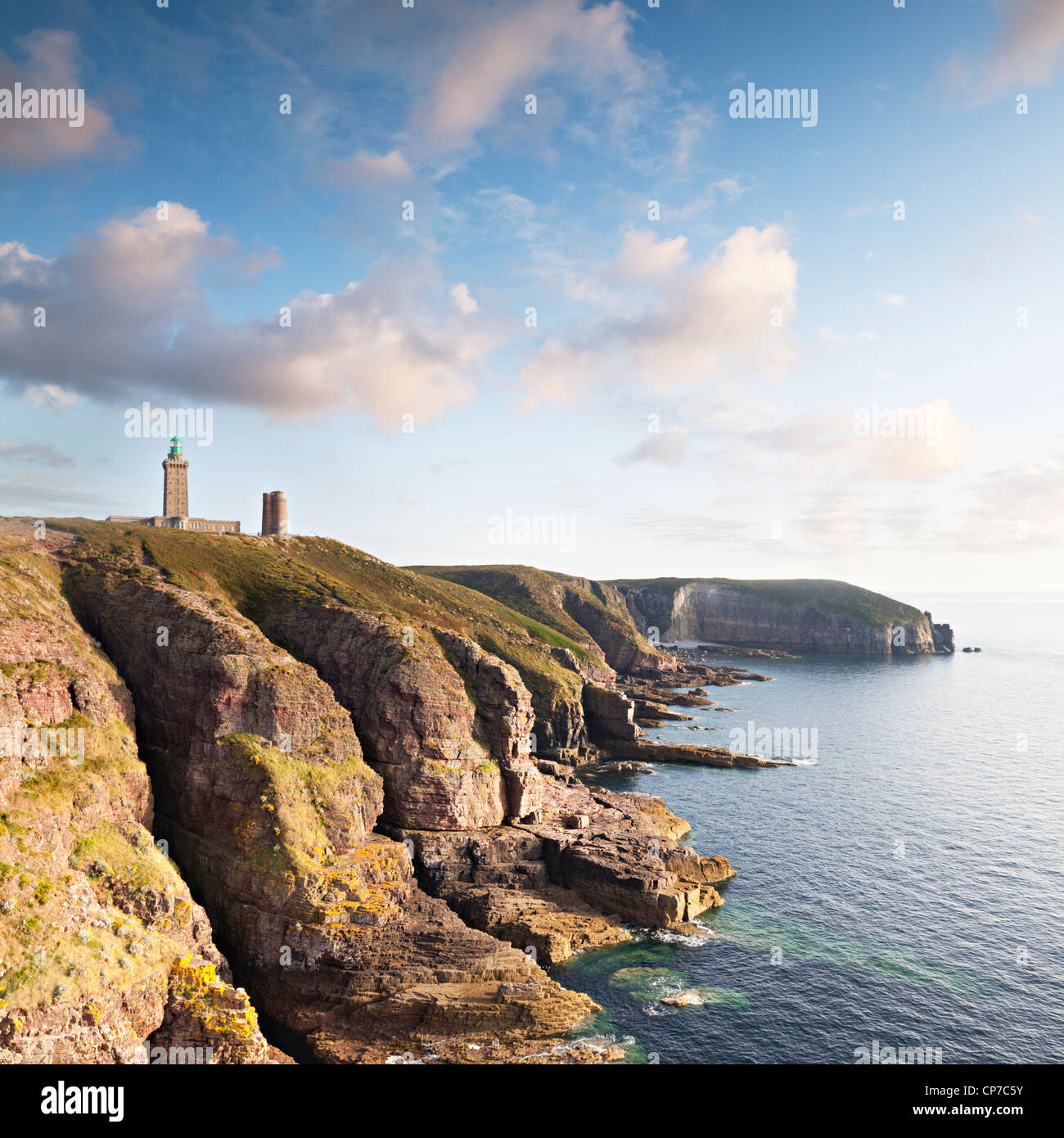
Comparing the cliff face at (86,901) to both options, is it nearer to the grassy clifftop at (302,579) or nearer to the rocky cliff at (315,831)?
the rocky cliff at (315,831)

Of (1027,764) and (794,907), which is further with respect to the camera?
(1027,764)

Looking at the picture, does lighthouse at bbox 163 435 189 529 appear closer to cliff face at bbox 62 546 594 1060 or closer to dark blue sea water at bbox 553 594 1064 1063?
cliff face at bbox 62 546 594 1060

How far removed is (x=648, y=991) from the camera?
5181 centimetres

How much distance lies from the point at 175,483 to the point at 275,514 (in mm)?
18511

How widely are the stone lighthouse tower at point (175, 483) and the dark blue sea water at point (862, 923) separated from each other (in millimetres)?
82291

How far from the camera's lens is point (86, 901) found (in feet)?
147

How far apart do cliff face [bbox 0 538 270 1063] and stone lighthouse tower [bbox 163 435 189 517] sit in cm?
6673

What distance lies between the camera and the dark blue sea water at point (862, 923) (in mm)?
47625

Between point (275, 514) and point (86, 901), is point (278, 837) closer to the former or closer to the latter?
point (86, 901)

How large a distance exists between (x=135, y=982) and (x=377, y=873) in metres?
18.3
